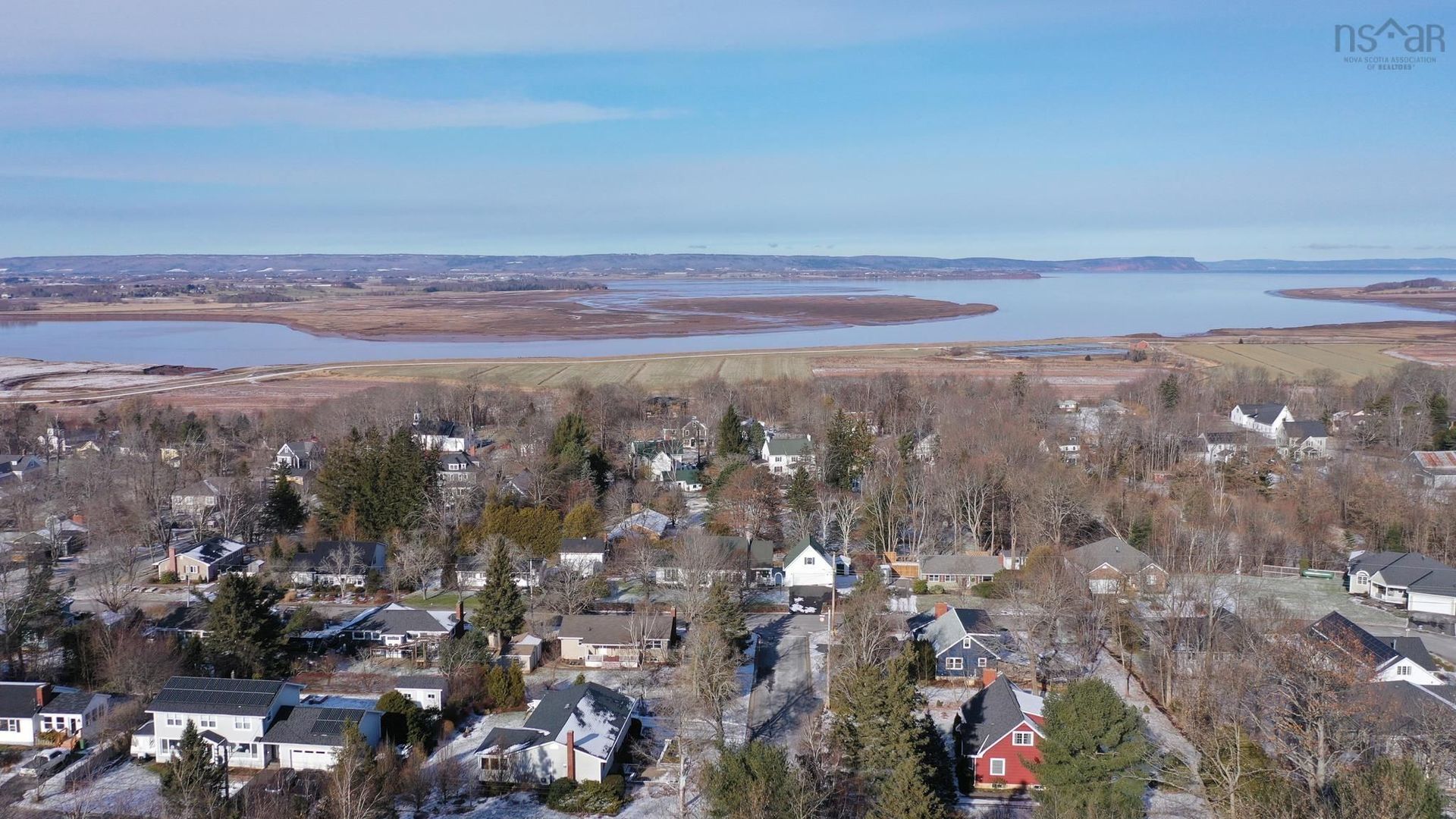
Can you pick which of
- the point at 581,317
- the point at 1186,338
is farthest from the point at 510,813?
the point at 581,317

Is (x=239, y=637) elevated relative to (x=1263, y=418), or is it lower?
lower

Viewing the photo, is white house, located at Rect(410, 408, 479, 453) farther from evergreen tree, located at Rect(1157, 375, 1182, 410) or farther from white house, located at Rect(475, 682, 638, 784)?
evergreen tree, located at Rect(1157, 375, 1182, 410)

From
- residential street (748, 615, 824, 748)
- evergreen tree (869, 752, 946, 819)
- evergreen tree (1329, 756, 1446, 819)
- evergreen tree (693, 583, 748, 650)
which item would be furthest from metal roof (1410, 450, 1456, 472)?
evergreen tree (869, 752, 946, 819)

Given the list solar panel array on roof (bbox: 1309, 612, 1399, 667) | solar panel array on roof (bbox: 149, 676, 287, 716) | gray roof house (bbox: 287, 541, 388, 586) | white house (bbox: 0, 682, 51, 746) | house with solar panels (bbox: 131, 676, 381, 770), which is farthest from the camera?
gray roof house (bbox: 287, 541, 388, 586)

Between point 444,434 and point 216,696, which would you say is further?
point 444,434

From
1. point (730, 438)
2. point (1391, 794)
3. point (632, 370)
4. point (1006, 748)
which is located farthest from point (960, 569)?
point (632, 370)

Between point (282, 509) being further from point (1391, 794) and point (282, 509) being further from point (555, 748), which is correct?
point (1391, 794)

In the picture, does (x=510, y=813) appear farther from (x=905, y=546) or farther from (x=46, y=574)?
(x=905, y=546)
